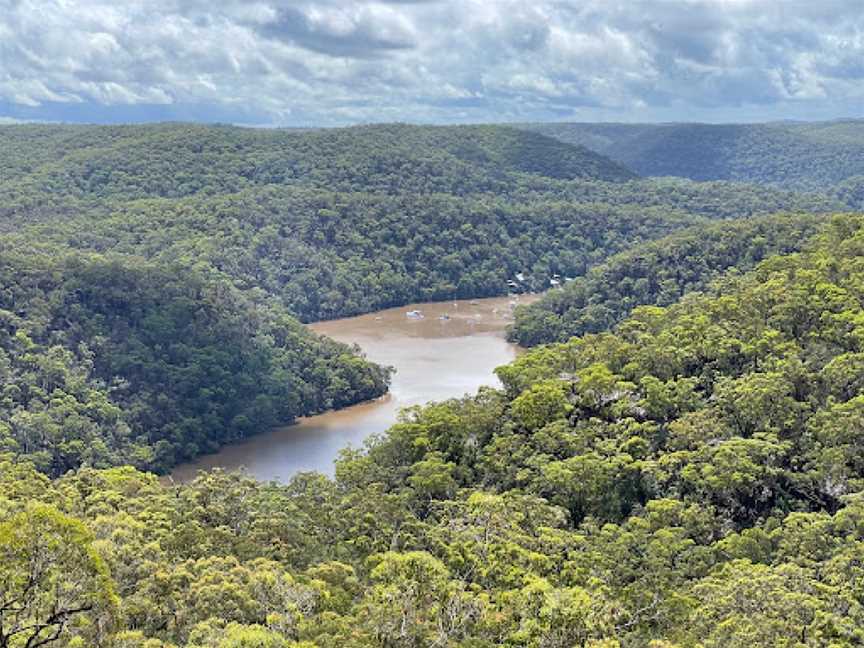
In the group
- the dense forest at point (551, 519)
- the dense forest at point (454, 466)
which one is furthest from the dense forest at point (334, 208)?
the dense forest at point (551, 519)

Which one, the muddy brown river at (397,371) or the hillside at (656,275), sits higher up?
the hillside at (656,275)

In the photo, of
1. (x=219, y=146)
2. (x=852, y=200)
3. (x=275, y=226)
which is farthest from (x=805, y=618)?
(x=852, y=200)

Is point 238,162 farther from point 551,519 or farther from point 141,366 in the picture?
point 551,519

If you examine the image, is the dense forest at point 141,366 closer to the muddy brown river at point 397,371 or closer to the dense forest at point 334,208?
the muddy brown river at point 397,371

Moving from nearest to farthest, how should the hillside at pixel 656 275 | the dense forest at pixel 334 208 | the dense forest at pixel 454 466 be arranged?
the dense forest at pixel 454 466, the hillside at pixel 656 275, the dense forest at pixel 334 208

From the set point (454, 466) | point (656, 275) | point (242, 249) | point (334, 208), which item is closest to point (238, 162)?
point (334, 208)

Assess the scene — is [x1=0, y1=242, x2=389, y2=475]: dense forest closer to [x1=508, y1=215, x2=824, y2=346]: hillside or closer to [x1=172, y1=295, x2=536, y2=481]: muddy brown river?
Result: [x1=172, y1=295, x2=536, y2=481]: muddy brown river

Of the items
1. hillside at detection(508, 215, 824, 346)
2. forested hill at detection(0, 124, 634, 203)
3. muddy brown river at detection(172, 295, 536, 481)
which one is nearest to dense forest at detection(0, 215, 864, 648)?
muddy brown river at detection(172, 295, 536, 481)
